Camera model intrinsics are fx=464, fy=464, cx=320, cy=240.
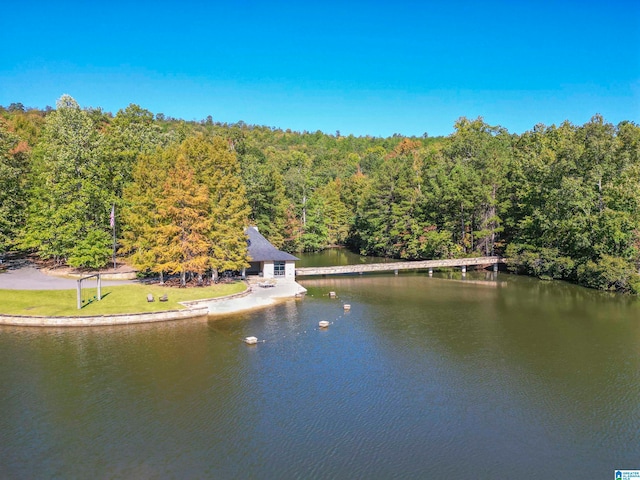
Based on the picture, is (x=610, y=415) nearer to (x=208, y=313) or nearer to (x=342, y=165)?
(x=208, y=313)

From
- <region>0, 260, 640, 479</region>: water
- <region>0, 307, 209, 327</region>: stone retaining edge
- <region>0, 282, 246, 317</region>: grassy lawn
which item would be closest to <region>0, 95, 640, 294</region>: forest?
<region>0, 282, 246, 317</region>: grassy lawn

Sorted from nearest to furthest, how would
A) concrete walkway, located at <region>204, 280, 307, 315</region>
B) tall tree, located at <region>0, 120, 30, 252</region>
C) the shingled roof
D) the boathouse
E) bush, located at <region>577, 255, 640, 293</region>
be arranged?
concrete walkway, located at <region>204, 280, 307, 315</region>
tall tree, located at <region>0, 120, 30, 252</region>
bush, located at <region>577, 255, 640, 293</region>
the shingled roof
the boathouse

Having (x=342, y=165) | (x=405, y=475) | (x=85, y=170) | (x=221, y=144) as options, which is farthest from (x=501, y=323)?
(x=342, y=165)

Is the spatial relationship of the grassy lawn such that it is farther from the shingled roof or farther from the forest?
the shingled roof

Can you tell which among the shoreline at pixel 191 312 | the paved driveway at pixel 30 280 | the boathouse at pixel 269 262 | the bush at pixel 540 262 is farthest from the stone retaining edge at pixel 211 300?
the bush at pixel 540 262

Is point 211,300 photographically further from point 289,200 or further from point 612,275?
point 289,200
